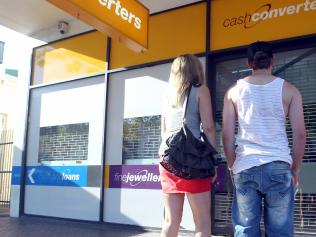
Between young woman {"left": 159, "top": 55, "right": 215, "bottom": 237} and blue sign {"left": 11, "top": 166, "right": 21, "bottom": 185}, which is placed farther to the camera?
blue sign {"left": 11, "top": 166, "right": 21, "bottom": 185}

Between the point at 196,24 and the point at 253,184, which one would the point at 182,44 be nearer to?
the point at 196,24

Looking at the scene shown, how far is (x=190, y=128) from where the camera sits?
2.76 meters

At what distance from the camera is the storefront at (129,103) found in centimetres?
531

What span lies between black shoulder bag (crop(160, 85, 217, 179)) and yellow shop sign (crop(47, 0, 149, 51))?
236cm

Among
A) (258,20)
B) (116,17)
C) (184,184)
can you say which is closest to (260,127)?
(184,184)

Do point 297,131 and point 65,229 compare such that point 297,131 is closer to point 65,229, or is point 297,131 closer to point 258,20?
point 258,20

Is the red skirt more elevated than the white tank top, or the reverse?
the white tank top

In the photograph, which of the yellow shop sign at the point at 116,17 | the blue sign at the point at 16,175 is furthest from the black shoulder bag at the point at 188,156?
the blue sign at the point at 16,175

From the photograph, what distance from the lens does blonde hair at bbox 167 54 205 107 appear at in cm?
281

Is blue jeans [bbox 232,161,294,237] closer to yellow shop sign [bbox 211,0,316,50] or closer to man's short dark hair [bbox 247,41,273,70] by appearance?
man's short dark hair [bbox 247,41,273,70]

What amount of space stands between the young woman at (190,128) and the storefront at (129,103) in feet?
8.84

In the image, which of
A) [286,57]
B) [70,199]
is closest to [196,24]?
[286,57]

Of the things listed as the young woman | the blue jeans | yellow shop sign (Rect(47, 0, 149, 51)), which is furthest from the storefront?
the blue jeans

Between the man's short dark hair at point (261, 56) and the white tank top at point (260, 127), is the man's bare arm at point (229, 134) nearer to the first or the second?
the white tank top at point (260, 127)
